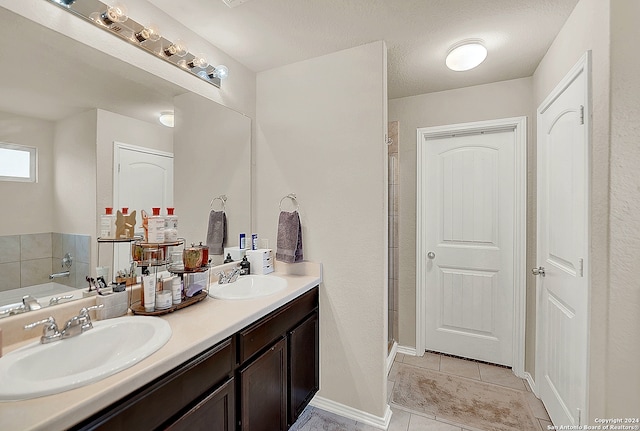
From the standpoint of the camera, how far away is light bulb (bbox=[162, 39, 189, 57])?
154cm

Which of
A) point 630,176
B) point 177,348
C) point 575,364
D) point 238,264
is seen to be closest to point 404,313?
point 575,364

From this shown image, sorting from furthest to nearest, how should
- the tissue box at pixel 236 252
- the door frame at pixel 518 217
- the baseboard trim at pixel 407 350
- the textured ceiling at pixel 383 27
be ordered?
the baseboard trim at pixel 407 350 < the door frame at pixel 518 217 < the tissue box at pixel 236 252 < the textured ceiling at pixel 383 27

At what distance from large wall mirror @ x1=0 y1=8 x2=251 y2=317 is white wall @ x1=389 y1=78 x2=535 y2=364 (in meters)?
1.93

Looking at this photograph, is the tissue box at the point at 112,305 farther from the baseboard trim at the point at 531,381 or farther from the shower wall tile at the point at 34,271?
the baseboard trim at the point at 531,381

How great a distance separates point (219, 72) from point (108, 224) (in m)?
1.17

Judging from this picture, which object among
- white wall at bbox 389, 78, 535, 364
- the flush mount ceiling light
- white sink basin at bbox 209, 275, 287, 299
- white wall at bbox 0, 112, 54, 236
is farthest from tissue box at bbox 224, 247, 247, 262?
the flush mount ceiling light

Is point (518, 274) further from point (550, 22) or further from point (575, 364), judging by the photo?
point (550, 22)

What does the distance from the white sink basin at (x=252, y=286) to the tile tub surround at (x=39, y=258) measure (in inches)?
24.9

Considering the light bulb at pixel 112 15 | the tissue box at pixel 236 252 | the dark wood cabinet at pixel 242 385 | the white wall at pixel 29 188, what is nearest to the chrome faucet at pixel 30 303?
the white wall at pixel 29 188

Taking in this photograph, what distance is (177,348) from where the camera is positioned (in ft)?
3.18

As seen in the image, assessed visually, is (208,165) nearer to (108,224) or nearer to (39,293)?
(108,224)

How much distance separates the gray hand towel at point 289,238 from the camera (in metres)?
1.95

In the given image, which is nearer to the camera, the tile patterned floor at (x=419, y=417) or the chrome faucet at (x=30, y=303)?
the chrome faucet at (x=30, y=303)

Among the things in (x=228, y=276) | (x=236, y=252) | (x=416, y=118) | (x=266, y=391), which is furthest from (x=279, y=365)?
(x=416, y=118)
